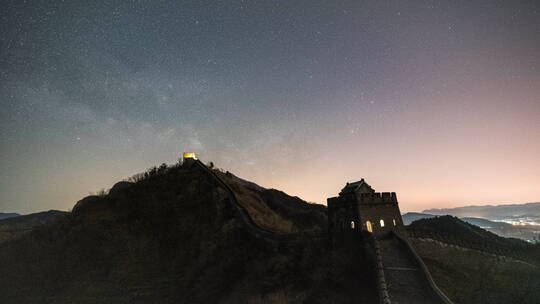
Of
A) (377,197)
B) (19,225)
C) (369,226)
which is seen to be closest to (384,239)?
(369,226)

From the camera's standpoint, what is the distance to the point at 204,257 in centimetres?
3419

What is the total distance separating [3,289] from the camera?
111 ft

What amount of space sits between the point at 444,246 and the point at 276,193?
189 feet

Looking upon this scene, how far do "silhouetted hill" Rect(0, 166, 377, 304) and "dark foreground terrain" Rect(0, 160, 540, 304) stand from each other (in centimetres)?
15

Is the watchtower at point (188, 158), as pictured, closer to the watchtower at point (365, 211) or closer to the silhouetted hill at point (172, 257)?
the silhouetted hill at point (172, 257)

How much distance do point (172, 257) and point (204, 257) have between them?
18.3 ft

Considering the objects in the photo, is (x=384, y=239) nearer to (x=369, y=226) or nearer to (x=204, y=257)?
(x=369, y=226)

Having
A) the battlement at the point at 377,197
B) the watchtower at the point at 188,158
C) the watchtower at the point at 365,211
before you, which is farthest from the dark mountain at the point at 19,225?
the battlement at the point at 377,197

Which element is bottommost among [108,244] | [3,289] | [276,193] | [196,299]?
[196,299]

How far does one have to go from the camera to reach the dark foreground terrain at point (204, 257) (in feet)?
65.1

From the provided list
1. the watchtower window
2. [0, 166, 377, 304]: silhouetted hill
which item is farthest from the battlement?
[0, 166, 377, 304]: silhouetted hill

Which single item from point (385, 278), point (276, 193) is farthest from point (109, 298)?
point (276, 193)

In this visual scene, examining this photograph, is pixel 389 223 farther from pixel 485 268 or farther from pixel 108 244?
pixel 108 244

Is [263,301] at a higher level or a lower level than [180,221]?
lower
